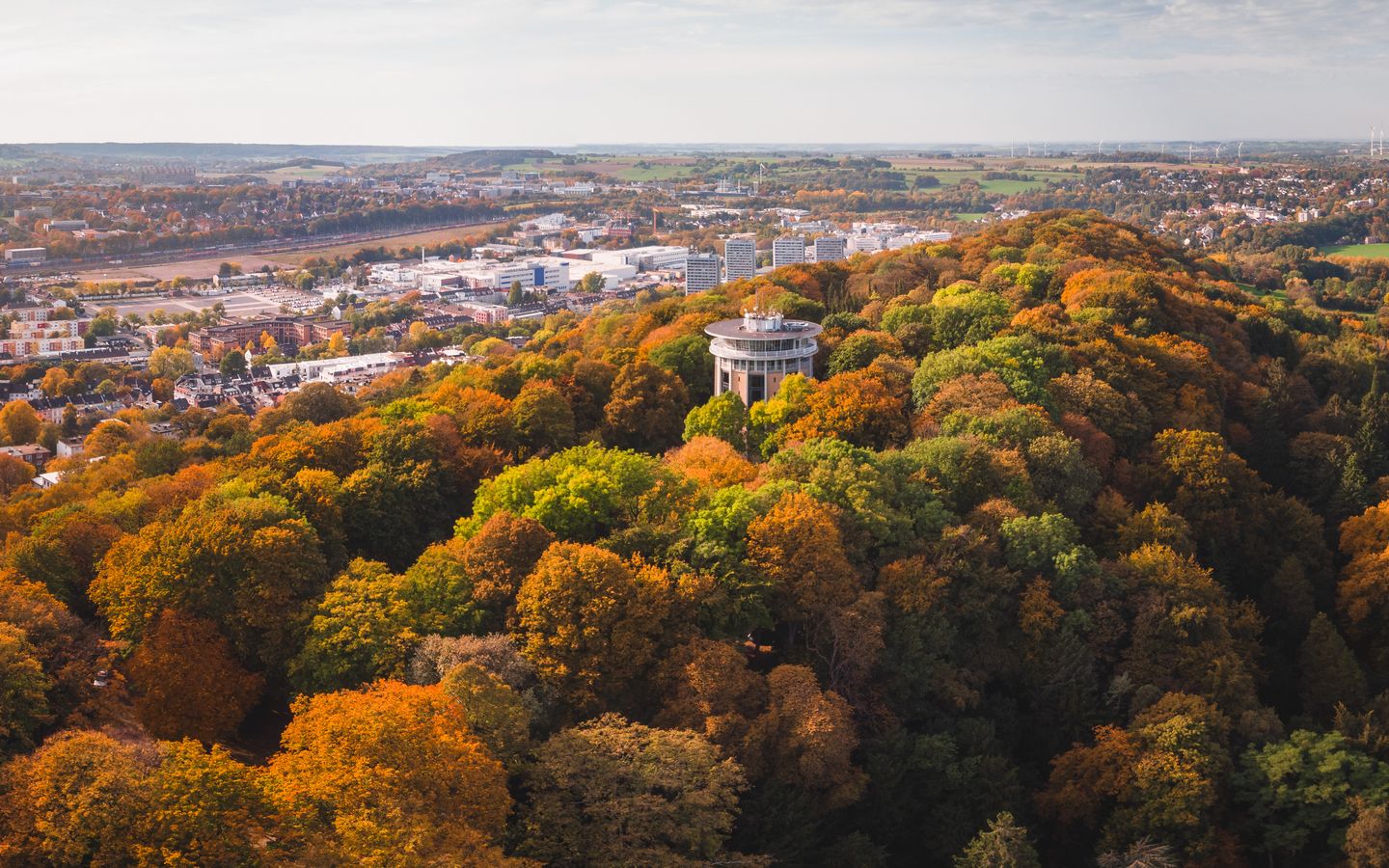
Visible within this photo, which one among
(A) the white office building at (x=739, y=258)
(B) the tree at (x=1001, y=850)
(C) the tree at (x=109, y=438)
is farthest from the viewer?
(A) the white office building at (x=739, y=258)

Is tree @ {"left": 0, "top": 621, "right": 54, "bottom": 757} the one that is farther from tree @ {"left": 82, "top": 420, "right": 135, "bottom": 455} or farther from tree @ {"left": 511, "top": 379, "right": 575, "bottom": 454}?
tree @ {"left": 82, "top": 420, "right": 135, "bottom": 455}

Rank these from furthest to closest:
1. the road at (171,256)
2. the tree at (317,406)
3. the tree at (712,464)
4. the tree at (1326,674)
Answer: the road at (171,256) → the tree at (317,406) → the tree at (712,464) → the tree at (1326,674)

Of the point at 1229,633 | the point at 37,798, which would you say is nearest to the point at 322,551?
the point at 37,798

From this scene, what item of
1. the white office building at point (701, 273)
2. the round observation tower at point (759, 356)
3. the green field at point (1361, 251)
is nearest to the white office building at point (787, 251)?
the white office building at point (701, 273)

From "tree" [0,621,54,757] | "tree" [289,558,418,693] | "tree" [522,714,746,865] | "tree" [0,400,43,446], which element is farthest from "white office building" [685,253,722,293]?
"tree" [522,714,746,865]

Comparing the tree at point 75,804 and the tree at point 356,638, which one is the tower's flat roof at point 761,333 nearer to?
the tree at point 356,638

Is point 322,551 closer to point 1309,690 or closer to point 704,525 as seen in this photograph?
→ point 704,525
